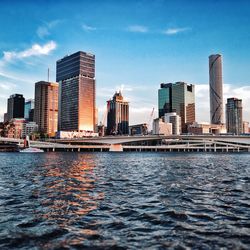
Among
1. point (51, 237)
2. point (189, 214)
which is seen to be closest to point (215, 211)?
point (189, 214)

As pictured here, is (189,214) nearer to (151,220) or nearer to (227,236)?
(151,220)

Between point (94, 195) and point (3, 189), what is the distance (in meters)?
11.4

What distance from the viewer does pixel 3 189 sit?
3444cm

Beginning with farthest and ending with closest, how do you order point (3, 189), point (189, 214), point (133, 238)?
point (3, 189), point (189, 214), point (133, 238)

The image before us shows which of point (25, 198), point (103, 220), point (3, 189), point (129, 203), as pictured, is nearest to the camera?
point (103, 220)

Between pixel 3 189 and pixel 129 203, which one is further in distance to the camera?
pixel 3 189

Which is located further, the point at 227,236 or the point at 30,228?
the point at 30,228

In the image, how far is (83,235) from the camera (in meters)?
16.7

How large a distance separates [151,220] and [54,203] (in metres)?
9.72

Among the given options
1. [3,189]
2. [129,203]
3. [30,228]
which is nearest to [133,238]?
[30,228]

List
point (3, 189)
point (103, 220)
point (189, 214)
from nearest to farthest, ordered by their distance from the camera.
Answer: point (103, 220) → point (189, 214) → point (3, 189)

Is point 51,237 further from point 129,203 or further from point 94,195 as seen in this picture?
point 94,195

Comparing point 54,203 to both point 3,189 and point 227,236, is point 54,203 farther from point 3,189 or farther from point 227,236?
point 227,236

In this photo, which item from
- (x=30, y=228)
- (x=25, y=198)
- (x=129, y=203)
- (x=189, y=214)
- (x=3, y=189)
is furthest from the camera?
(x=3, y=189)
